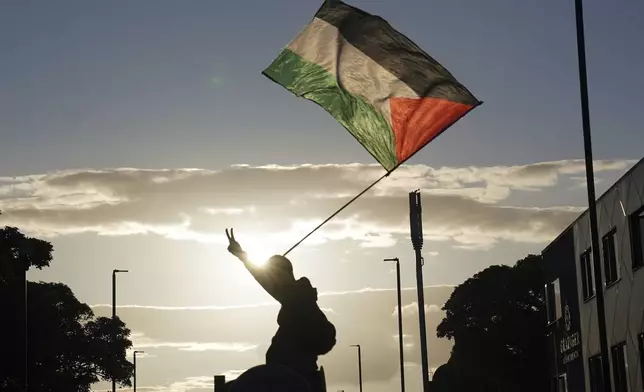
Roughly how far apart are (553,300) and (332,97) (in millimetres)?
36503

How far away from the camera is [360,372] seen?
112 metres

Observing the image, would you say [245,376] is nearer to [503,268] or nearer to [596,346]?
[596,346]

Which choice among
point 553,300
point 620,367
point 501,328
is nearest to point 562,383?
point 553,300

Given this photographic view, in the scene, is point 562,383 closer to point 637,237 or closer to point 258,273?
point 637,237

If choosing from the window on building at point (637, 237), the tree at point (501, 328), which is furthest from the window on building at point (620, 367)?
the tree at point (501, 328)

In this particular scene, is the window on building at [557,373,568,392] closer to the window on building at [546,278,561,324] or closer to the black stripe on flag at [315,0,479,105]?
the window on building at [546,278,561,324]

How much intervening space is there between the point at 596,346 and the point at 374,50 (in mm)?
27147

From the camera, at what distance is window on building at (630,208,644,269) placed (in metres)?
38.5

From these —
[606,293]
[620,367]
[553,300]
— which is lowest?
[620,367]

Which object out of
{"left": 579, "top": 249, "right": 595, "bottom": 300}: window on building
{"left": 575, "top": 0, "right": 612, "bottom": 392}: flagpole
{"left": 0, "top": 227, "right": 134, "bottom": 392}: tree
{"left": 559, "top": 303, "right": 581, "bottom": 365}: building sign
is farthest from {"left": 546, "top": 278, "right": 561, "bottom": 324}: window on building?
{"left": 575, "top": 0, "right": 612, "bottom": 392}: flagpole

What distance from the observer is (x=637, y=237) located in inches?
1533

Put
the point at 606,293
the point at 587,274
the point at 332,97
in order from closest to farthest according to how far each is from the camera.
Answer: the point at 332,97 → the point at 606,293 → the point at 587,274

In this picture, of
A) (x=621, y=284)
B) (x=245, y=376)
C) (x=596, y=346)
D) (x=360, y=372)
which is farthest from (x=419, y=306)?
(x=360, y=372)

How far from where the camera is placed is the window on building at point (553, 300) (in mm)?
54156
